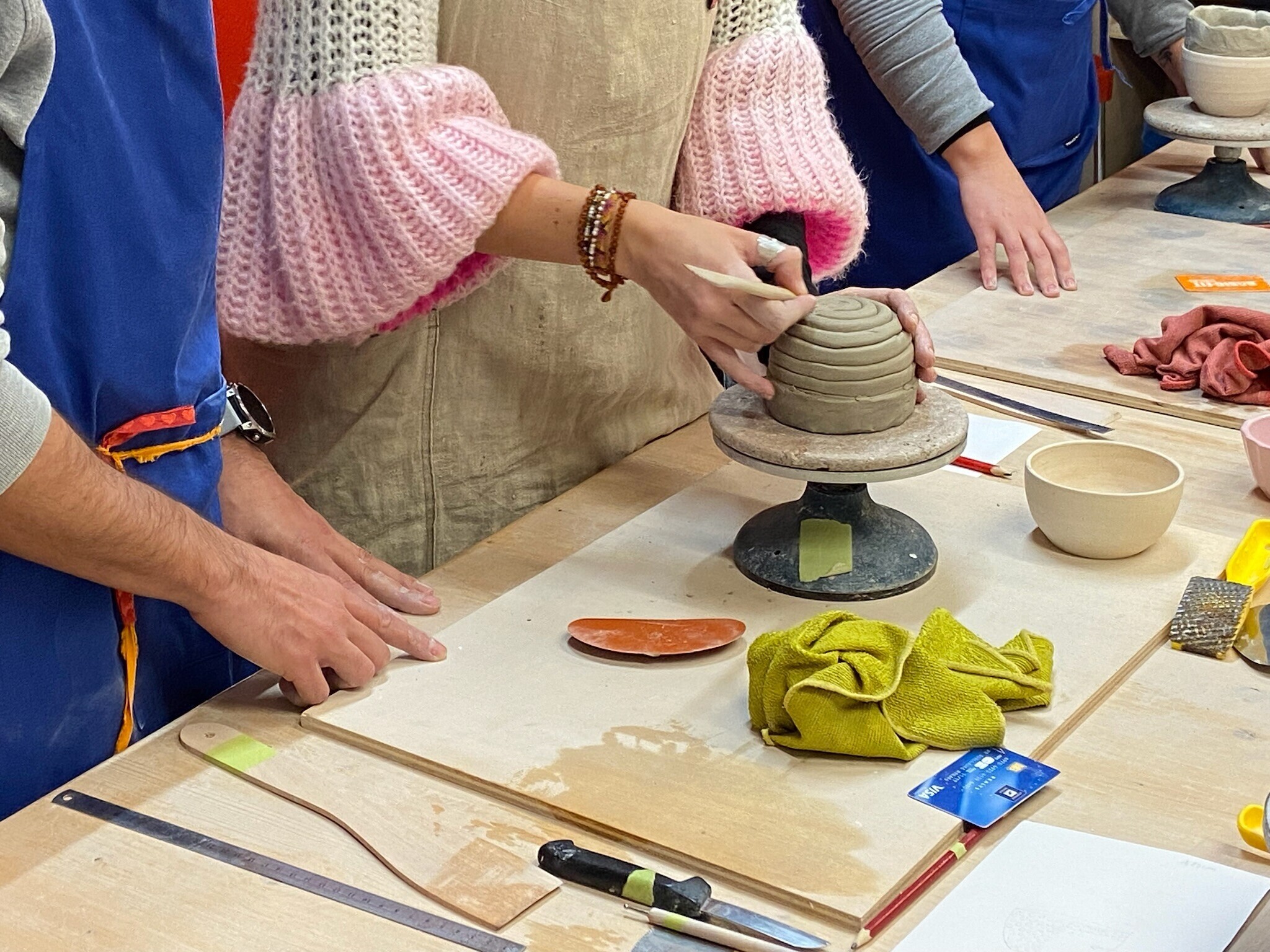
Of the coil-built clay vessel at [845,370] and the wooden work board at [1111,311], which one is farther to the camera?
the wooden work board at [1111,311]

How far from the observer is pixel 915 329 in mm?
1408

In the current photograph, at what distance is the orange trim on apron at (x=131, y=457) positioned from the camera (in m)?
1.21

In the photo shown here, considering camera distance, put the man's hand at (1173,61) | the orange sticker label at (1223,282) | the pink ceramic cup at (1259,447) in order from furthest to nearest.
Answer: the man's hand at (1173,61)
the orange sticker label at (1223,282)
the pink ceramic cup at (1259,447)

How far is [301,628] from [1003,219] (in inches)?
59.7

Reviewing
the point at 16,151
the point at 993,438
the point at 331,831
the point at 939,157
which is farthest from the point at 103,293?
the point at 939,157

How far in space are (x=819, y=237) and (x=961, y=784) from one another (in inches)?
35.4

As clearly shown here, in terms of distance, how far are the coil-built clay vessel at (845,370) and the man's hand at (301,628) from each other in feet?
1.35

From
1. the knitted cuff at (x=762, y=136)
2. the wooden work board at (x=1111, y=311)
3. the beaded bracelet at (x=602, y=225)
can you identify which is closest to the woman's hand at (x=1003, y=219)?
the wooden work board at (x=1111, y=311)

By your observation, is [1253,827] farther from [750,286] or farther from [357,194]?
[357,194]

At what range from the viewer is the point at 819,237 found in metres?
1.80

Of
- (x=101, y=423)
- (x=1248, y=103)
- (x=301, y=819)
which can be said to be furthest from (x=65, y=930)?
(x=1248, y=103)

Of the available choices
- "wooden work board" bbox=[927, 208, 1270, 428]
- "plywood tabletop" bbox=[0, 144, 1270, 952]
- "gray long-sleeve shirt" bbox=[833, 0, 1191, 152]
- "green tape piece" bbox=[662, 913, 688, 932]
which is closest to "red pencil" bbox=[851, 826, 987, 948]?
"plywood tabletop" bbox=[0, 144, 1270, 952]

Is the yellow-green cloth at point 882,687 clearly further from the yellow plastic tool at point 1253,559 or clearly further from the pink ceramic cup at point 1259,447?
the pink ceramic cup at point 1259,447

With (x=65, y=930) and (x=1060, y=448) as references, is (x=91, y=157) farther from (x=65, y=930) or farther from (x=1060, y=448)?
(x=1060, y=448)
